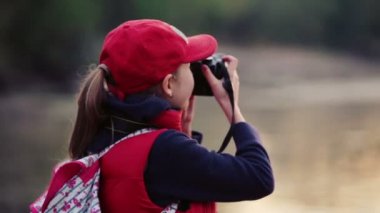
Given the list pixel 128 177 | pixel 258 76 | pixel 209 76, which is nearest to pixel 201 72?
pixel 209 76

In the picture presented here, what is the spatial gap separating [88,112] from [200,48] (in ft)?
0.77

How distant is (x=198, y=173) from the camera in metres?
1.42

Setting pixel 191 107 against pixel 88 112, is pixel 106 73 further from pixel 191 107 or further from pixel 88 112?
pixel 191 107

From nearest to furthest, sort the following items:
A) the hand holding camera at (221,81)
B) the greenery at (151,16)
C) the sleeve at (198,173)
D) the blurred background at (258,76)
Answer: the sleeve at (198,173)
the hand holding camera at (221,81)
the blurred background at (258,76)
the greenery at (151,16)

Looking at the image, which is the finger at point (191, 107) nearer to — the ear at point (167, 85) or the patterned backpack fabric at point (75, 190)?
the ear at point (167, 85)

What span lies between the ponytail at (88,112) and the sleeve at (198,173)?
0.44 feet

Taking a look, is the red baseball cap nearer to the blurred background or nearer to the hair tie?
the hair tie

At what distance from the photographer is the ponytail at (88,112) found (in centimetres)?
148

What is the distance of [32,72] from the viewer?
5.93 meters

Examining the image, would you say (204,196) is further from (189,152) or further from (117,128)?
(117,128)

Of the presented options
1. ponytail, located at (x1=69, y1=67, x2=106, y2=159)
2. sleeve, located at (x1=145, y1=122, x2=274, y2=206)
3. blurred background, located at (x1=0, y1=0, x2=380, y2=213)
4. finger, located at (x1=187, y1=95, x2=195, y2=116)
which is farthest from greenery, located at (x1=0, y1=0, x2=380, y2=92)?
sleeve, located at (x1=145, y1=122, x2=274, y2=206)

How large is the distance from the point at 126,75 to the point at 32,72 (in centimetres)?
459

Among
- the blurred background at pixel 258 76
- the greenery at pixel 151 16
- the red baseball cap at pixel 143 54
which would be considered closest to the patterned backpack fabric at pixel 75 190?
the red baseball cap at pixel 143 54

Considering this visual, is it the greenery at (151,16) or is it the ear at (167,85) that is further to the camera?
the greenery at (151,16)
